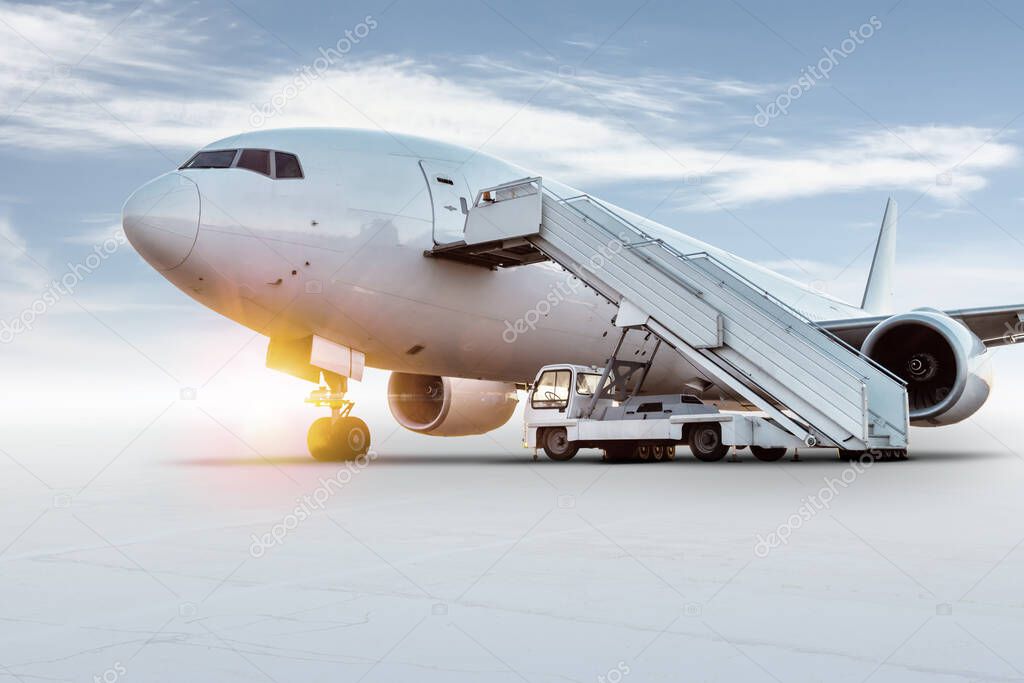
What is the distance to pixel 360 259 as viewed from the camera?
35.9ft

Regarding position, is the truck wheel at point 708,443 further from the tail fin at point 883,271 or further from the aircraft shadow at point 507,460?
the tail fin at point 883,271

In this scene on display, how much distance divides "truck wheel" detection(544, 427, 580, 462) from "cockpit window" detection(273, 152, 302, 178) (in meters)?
4.87

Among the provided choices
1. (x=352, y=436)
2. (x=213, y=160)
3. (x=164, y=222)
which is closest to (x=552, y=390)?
(x=352, y=436)

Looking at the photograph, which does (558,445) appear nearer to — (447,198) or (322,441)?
(322,441)

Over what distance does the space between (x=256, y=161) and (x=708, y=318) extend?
18.7 feet

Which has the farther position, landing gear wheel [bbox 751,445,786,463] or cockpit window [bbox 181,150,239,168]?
landing gear wheel [bbox 751,445,786,463]

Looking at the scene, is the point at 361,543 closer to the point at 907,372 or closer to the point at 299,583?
the point at 299,583

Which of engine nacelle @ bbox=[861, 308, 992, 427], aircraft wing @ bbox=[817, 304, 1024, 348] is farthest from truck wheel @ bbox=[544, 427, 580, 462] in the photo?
aircraft wing @ bbox=[817, 304, 1024, 348]

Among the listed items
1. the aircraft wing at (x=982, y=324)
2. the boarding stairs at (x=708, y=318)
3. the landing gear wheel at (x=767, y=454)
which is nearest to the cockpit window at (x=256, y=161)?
the boarding stairs at (x=708, y=318)

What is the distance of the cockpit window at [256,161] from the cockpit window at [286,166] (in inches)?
4.0

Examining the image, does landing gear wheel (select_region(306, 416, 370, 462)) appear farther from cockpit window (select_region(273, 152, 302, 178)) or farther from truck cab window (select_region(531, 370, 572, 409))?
cockpit window (select_region(273, 152, 302, 178))

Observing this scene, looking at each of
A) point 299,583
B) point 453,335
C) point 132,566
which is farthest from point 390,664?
point 453,335

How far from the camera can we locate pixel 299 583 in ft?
13.6

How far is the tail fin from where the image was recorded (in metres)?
26.0
